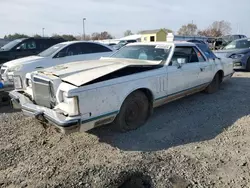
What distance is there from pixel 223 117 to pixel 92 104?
2835mm

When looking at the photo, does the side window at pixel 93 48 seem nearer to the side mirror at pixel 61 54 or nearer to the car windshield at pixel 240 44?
the side mirror at pixel 61 54

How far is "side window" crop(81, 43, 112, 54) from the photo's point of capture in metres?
8.32

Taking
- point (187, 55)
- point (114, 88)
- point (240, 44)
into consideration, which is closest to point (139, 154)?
point (114, 88)

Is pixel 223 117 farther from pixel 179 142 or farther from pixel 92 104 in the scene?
pixel 92 104

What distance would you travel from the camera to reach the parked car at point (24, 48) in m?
9.22

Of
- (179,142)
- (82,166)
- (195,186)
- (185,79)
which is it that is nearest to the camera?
(195,186)

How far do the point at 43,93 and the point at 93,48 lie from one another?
16.8 ft

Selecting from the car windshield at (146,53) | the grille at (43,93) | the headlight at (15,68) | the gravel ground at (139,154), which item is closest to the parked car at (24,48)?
the headlight at (15,68)

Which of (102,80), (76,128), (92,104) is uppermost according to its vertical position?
(102,80)

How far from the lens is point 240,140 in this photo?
372cm

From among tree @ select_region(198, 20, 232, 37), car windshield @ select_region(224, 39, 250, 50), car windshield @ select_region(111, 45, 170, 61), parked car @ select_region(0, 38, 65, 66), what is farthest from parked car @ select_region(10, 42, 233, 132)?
tree @ select_region(198, 20, 232, 37)

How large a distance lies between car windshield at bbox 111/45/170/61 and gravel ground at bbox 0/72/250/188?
1.21m

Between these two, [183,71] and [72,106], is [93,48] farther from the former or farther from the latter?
[72,106]

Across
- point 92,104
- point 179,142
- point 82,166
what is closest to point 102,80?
point 92,104
